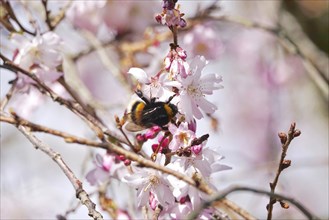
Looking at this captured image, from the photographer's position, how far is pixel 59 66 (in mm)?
1741

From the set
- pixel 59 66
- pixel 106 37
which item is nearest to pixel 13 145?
pixel 106 37

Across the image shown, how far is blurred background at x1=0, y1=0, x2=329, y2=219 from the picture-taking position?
256 cm

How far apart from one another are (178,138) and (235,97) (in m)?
3.35

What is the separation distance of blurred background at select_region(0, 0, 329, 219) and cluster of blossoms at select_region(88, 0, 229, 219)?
73 cm

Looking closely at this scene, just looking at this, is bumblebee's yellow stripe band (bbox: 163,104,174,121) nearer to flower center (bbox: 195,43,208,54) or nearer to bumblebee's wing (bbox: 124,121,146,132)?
bumblebee's wing (bbox: 124,121,146,132)

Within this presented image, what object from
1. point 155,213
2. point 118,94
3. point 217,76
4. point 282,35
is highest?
point 118,94

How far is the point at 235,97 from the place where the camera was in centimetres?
465

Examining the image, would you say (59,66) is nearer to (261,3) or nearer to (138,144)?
(138,144)

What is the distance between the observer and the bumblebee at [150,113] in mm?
1325

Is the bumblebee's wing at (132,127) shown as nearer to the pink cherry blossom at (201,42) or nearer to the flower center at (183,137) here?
the flower center at (183,137)

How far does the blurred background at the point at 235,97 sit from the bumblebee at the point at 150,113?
0.69 m

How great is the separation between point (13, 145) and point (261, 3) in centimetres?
144

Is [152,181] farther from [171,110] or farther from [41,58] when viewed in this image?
→ [41,58]

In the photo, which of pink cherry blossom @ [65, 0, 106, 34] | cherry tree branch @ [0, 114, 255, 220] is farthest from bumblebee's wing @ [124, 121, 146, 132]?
pink cherry blossom @ [65, 0, 106, 34]
